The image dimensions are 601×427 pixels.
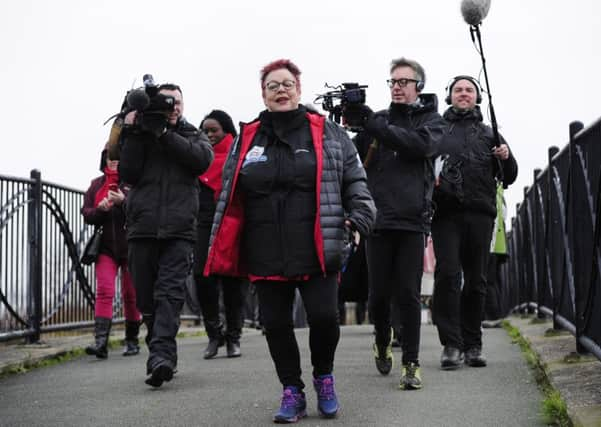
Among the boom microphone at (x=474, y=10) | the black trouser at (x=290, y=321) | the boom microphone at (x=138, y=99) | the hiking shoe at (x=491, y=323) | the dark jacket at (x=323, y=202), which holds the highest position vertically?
the boom microphone at (x=474, y=10)

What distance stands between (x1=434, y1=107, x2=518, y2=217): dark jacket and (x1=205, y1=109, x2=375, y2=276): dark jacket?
201 cm

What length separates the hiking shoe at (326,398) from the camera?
5.72 m

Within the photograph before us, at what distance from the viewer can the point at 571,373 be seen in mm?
6668

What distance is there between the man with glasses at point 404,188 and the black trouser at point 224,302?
7.65ft

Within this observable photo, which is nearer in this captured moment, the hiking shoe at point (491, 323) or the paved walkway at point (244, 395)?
the paved walkway at point (244, 395)

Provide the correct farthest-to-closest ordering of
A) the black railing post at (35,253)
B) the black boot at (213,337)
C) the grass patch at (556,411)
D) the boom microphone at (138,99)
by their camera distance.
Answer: the black railing post at (35,253)
the black boot at (213,337)
the boom microphone at (138,99)
the grass patch at (556,411)

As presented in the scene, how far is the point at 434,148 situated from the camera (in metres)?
6.85

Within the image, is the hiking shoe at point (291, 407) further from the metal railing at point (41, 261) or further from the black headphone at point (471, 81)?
the metal railing at point (41, 261)

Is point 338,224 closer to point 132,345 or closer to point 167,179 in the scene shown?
point 167,179

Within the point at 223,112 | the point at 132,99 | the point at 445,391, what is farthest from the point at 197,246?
the point at 445,391

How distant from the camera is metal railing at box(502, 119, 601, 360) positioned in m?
6.68

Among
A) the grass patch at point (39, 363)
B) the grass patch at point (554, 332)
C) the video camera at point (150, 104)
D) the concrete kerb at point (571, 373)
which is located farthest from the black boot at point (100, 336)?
the grass patch at point (554, 332)

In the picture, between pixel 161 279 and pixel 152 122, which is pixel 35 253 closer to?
pixel 161 279

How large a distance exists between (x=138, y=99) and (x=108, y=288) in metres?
2.82
